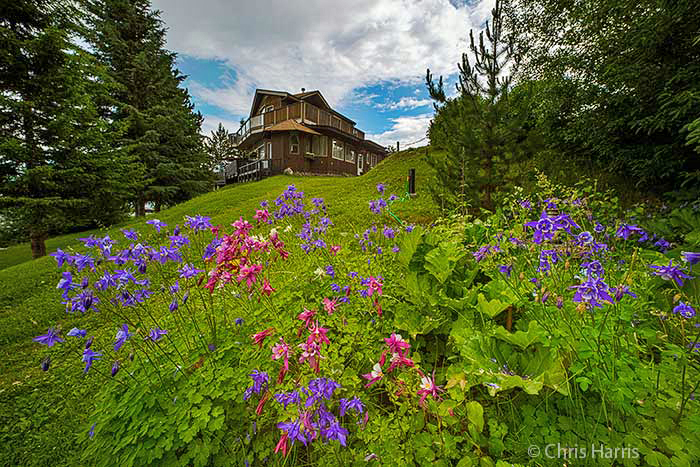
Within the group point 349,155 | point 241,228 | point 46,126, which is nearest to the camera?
point 241,228

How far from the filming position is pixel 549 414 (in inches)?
51.7

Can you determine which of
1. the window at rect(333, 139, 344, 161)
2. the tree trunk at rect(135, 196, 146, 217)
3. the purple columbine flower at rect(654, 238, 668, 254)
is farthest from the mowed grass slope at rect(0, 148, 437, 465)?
the window at rect(333, 139, 344, 161)

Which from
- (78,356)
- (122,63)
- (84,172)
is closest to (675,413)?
(78,356)

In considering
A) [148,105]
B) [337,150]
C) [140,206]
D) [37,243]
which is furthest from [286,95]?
[37,243]

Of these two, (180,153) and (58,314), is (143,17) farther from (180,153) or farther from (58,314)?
(58,314)

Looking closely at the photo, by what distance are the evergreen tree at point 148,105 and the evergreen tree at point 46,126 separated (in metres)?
4.52

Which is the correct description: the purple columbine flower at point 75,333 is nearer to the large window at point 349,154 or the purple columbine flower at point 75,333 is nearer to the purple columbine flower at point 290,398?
the purple columbine flower at point 290,398

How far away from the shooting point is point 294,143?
23.0 m

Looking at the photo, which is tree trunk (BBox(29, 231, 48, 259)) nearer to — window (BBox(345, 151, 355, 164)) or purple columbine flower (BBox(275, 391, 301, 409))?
purple columbine flower (BBox(275, 391, 301, 409))

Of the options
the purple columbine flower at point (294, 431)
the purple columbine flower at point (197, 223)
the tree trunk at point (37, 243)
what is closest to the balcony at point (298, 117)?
the tree trunk at point (37, 243)

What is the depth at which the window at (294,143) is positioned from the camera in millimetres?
22812

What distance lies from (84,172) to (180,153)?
7600 mm

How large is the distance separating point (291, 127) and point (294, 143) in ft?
4.91

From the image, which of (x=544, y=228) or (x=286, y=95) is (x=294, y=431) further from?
(x=286, y=95)
